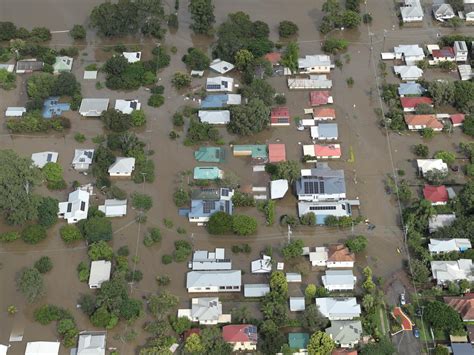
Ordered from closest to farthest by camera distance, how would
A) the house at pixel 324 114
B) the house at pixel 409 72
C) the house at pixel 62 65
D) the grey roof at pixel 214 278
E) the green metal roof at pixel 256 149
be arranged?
the grey roof at pixel 214 278 → the green metal roof at pixel 256 149 → the house at pixel 324 114 → the house at pixel 409 72 → the house at pixel 62 65

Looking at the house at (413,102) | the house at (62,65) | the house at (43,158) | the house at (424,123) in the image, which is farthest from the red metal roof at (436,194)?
the house at (62,65)

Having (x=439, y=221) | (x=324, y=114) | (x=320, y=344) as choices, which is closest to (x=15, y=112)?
(x=324, y=114)

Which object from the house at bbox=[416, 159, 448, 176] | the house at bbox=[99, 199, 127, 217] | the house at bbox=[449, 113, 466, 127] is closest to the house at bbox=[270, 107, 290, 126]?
the house at bbox=[416, 159, 448, 176]

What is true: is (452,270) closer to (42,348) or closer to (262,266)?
(262,266)

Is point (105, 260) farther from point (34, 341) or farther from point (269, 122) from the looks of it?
point (269, 122)

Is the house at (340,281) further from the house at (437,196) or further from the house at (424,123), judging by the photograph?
the house at (424,123)

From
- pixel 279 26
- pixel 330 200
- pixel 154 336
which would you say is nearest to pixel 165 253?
pixel 154 336

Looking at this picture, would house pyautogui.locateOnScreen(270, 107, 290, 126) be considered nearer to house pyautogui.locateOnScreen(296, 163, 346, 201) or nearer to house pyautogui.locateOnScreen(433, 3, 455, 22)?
house pyautogui.locateOnScreen(296, 163, 346, 201)

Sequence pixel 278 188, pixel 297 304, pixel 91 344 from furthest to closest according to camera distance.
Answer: pixel 278 188
pixel 297 304
pixel 91 344
